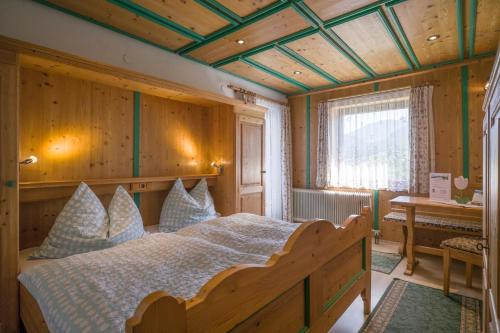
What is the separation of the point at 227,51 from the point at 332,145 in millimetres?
2666

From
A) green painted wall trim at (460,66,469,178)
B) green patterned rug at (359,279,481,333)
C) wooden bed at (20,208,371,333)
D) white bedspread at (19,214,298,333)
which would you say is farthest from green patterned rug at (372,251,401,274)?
white bedspread at (19,214,298,333)

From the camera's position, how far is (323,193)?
4789 mm

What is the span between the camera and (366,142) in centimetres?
441

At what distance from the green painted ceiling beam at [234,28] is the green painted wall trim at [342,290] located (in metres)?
2.41

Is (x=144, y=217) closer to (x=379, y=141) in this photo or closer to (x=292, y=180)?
(x=292, y=180)

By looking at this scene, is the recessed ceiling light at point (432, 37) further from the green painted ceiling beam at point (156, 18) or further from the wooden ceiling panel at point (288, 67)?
the green painted ceiling beam at point (156, 18)

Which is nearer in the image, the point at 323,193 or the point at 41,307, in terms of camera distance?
the point at 41,307

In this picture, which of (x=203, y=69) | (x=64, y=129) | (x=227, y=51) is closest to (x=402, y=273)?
(x=227, y=51)

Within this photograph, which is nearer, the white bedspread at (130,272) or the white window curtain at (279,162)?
the white bedspread at (130,272)

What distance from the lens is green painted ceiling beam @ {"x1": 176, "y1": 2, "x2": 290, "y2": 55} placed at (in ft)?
7.70

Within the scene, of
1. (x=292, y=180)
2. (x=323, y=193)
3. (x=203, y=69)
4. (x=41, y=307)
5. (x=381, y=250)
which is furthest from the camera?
(x=292, y=180)

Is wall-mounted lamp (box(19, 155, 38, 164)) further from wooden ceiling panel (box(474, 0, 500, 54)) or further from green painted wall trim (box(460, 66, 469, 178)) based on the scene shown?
green painted wall trim (box(460, 66, 469, 178))

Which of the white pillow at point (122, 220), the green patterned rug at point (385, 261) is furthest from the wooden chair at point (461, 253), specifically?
the white pillow at point (122, 220)

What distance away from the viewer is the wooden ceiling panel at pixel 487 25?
2.36 m
